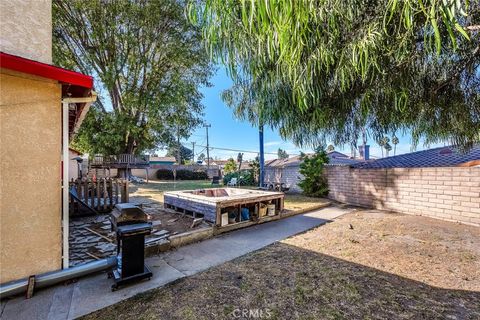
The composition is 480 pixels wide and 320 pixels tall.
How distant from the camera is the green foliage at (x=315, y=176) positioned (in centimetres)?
1088

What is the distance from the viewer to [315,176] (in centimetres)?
1096

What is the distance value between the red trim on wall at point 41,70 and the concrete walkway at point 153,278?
2694mm

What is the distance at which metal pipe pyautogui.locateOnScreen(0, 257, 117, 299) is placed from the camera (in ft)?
8.52

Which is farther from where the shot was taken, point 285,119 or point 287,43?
point 285,119

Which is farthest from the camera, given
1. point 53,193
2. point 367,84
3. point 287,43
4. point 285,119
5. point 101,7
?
point 101,7

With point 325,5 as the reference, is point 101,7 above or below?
above

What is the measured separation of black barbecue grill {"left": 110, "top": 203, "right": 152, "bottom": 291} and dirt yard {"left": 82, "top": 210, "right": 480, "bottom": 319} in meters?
0.36

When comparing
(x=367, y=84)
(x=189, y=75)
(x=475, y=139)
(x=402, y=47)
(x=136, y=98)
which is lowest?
(x=475, y=139)

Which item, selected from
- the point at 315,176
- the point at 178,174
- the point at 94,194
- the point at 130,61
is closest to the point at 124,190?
the point at 94,194

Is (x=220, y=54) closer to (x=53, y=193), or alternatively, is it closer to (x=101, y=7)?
(x=53, y=193)

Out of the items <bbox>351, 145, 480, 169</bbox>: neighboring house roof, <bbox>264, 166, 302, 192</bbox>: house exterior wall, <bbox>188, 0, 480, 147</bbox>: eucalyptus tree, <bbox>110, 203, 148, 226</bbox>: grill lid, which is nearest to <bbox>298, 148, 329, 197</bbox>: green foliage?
<bbox>351, 145, 480, 169</bbox>: neighboring house roof

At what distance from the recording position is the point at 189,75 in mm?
15859

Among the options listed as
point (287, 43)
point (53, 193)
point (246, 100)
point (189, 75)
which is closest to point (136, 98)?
point (189, 75)

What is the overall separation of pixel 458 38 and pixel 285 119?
185 centimetres
